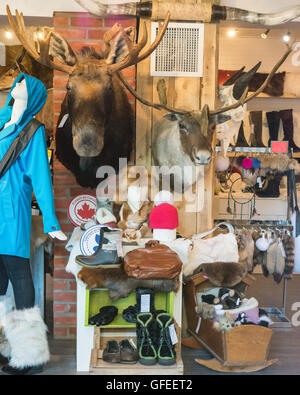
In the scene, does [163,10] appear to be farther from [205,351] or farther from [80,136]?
[205,351]

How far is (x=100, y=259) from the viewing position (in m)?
2.32

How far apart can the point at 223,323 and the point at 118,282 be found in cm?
66

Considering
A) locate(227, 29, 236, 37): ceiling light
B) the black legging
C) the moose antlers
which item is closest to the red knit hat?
the black legging

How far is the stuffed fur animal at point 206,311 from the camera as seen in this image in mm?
2544

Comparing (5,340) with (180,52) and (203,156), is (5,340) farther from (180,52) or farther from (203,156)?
(180,52)

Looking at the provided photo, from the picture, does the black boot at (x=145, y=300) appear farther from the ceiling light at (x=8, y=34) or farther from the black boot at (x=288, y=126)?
the black boot at (x=288, y=126)

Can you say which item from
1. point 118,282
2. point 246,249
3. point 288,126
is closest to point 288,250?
point 246,249

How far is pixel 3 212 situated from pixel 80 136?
23.8 inches

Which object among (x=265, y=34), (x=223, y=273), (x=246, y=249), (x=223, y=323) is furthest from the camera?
(x=265, y=34)

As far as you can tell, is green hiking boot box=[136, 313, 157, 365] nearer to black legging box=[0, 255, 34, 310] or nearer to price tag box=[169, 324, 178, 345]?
price tag box=[169, 324, 178, 345]

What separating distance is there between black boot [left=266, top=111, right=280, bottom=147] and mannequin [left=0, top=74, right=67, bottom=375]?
10.8ft

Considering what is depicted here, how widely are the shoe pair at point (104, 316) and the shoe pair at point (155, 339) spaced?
20cm

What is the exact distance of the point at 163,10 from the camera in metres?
2.87

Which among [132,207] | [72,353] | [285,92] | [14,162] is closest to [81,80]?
[14,162]
